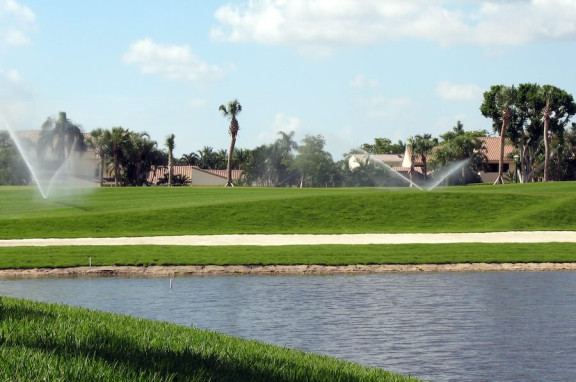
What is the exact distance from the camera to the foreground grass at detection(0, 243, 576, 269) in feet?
117

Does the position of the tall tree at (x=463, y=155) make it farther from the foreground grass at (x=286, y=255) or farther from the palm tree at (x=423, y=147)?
the foreground grass at (x=286, y=255)

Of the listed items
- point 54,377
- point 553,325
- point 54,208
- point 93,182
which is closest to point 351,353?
point 553,325

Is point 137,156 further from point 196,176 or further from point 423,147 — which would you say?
point 423,147

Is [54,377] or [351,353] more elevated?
[54,377]

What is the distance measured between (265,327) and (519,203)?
3983 cm

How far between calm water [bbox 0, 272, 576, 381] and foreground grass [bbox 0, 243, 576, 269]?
98.6 inches

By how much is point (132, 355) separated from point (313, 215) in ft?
142

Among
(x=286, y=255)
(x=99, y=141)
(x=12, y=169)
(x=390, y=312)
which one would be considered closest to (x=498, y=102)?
(x=99, y=141)

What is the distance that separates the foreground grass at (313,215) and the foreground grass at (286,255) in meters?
8.91

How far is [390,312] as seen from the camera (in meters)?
24.5

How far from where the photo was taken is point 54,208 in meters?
62.2

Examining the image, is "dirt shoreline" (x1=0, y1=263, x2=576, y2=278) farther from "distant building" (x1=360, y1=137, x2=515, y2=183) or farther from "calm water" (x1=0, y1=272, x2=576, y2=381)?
"distant building" (x1=360, y1=137, x2=515, y2=183)

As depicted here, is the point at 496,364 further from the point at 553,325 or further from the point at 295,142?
the point at 295,142

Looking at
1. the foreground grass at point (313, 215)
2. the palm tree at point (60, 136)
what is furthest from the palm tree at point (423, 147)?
the foreground grass at point (313, 215)
